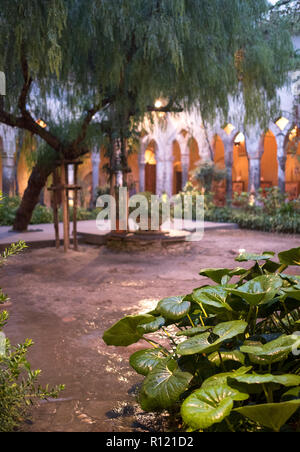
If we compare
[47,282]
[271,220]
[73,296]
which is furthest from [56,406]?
[271,220]

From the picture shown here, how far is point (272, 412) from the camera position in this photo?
1.29m

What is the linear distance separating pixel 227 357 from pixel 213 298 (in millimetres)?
269

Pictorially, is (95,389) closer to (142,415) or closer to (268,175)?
(142,415)

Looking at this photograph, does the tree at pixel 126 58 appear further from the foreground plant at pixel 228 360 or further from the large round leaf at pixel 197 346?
the large round leaf at pixel 197 346

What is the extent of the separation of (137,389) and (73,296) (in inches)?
87.7

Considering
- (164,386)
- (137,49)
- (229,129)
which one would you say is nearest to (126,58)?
(137,49)

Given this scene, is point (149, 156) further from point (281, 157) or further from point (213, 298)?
point (213, 298)

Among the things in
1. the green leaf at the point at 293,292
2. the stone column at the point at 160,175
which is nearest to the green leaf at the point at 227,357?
the green leaf at the point at 293,292

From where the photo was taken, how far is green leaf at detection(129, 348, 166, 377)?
1816 millimetres

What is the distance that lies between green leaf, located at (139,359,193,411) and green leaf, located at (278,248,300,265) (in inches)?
31.9

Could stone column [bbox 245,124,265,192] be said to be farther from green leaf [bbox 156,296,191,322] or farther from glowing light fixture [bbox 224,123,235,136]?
green leaf [bbox 156,296,191,322]

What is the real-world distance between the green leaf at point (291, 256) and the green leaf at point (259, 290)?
0.29 meters

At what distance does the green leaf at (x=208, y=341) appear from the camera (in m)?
1.54

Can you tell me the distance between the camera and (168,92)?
6293 mm
